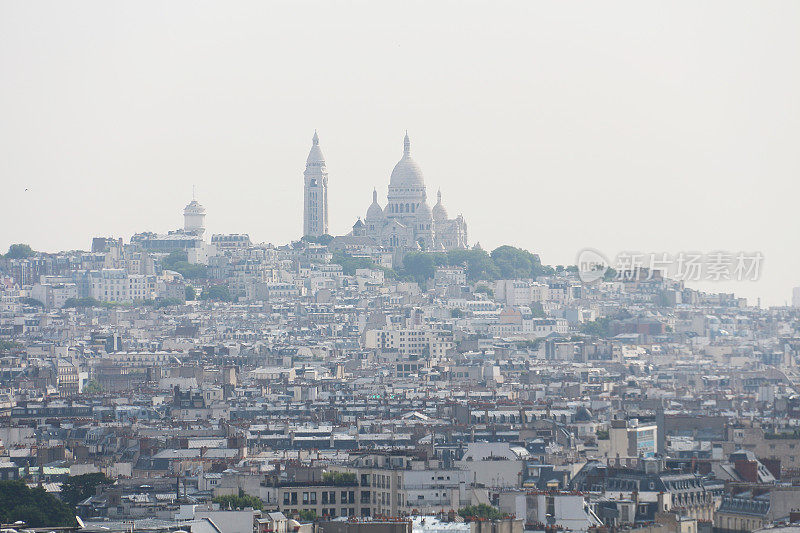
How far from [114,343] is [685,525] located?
125 meters

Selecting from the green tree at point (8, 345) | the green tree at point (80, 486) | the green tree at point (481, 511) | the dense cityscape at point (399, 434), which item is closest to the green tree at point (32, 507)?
the dense cityscape at point (399, 434)

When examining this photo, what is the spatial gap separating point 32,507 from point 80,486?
7315mm

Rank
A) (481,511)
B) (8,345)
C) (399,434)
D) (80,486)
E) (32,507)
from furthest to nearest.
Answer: (8,345), (399,434), (80,486), (32,507), (481,511)

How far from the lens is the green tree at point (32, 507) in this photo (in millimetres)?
55406

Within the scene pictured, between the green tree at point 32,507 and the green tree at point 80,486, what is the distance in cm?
182

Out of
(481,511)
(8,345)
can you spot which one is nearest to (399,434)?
(481,511)

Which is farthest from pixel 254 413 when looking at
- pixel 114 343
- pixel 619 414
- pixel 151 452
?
pixel 114 343

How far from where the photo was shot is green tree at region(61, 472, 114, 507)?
6278cm

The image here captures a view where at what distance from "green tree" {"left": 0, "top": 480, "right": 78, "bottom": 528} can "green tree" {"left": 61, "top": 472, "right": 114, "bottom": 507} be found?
5.98 feet

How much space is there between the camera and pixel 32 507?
57.3 m

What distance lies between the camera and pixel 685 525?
166 feet

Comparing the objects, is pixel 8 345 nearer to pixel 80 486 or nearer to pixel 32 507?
pixel 80 486

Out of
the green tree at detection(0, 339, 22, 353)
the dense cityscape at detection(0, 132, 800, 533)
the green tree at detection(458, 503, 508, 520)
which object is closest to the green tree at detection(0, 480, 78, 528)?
the dense cityscape at detection(0, 132, 800, 533)

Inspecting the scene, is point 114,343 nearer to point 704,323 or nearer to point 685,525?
point 704,323
